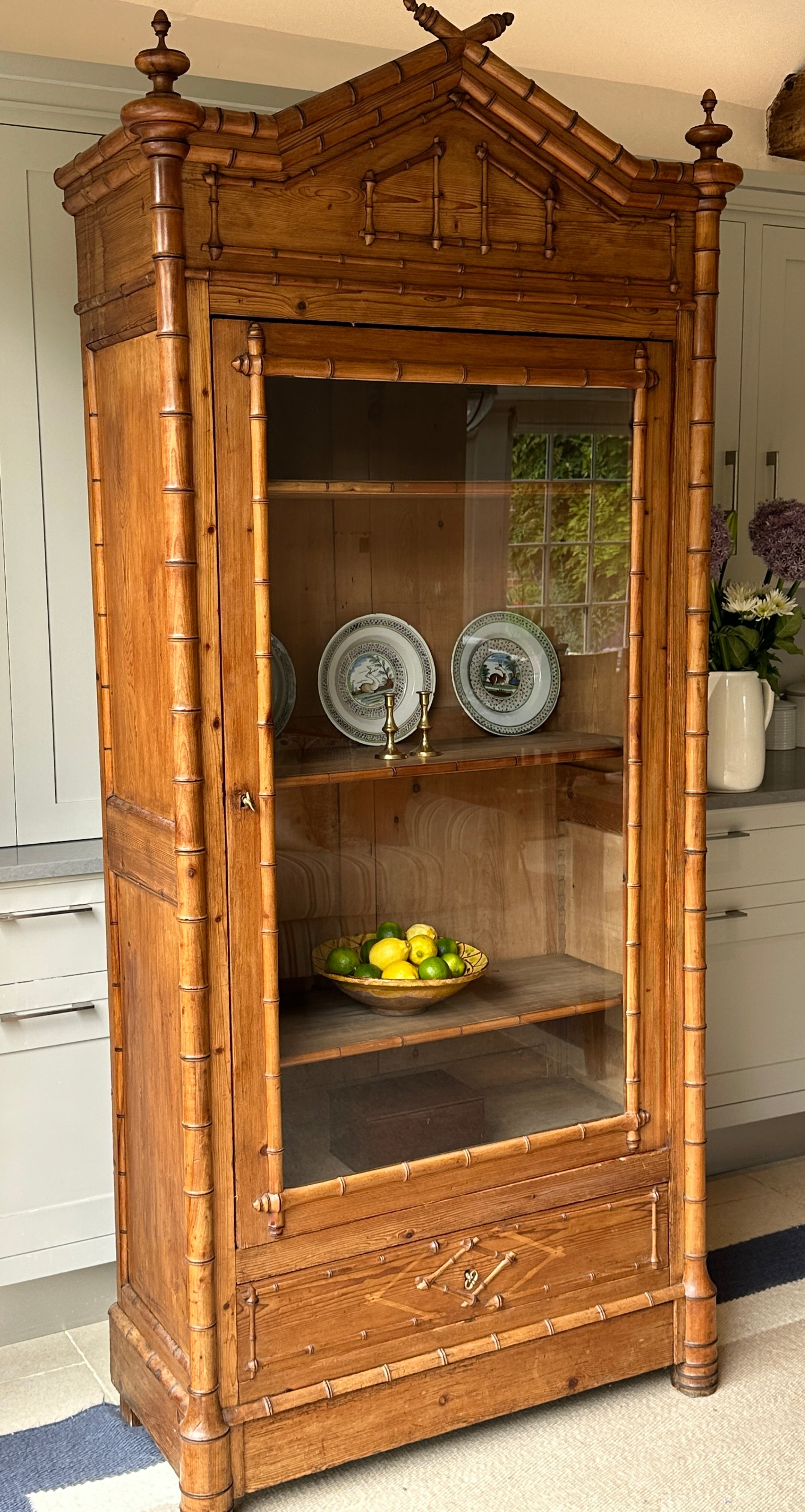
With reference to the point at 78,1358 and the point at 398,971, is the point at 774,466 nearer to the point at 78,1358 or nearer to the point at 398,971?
the point at 398,971

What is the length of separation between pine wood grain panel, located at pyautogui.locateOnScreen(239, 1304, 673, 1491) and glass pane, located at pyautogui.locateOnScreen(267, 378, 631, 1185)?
0.36 metres

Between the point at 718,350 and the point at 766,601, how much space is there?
64cm

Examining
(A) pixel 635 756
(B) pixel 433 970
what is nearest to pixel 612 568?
(A) pixel 635 756

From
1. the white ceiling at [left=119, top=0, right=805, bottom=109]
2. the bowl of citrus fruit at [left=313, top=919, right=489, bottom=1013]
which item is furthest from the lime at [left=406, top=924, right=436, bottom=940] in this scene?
the white ceiling at [left=119, top=0, right=805, bottom=109]

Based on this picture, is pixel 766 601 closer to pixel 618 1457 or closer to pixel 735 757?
pixel 735 757

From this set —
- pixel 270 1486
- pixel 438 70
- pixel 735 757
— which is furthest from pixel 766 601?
pixel 270 1486

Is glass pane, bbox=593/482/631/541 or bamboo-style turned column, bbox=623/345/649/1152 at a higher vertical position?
glass pane, bbox=593/482/631/541

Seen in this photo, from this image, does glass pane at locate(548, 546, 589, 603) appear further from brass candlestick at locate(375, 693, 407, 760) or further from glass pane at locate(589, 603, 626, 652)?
brass candlestick at locate(375, 693, 407, 760)

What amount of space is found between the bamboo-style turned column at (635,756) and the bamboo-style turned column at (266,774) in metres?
0.60

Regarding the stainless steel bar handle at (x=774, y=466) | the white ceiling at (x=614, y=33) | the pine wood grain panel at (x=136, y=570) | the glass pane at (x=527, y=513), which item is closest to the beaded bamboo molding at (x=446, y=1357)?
the pine wood grain panel at (x=136, y=570)

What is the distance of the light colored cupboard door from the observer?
232 cm

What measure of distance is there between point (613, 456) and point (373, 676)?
50 centimetres

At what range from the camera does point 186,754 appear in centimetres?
182

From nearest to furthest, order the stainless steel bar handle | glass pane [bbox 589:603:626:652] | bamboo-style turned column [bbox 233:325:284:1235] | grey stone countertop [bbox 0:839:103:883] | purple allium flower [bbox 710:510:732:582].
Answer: bamboo-style turned column [bbox 233:325:284:1235], glass pane [bbox 589:603:626:652], grey stone countertop [bbox 0:839:103:883], purple allium flower [bbox 710:510:732:582], the stainless steel bar handle
